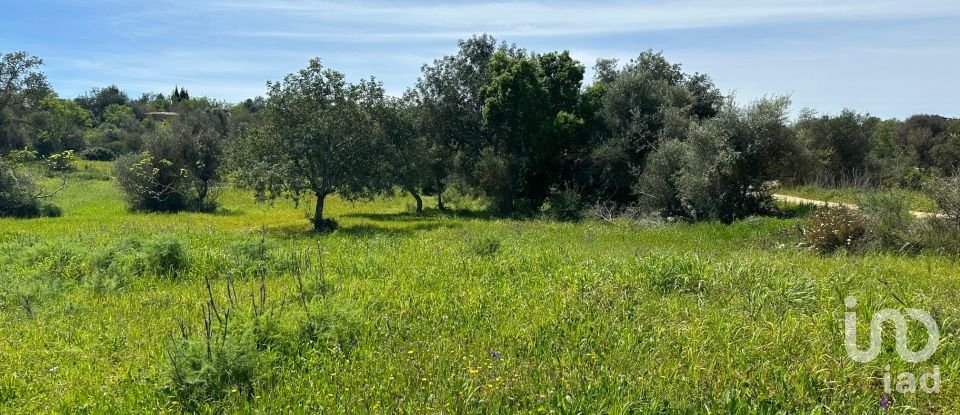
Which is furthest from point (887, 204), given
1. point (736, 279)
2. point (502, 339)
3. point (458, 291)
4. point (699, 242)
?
point (502, 339)

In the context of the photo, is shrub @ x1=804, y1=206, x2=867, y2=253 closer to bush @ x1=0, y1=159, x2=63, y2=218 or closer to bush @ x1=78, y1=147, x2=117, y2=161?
bush @ x1=0, y1=159, x2=63, y2=218

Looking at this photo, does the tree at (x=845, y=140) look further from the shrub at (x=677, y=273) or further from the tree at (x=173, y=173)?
the tree at (x=173, y=173)

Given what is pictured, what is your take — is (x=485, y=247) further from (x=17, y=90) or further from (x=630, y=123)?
(x=17, y=90)

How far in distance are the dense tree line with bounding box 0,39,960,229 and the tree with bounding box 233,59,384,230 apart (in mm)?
53

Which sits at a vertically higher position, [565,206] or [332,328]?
[565,206]

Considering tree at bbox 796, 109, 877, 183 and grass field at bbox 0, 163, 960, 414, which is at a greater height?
tree at bbox 796, 109, 877, 183

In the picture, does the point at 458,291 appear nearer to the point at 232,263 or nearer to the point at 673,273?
the point at 673,273

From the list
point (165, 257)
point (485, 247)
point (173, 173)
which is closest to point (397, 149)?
point (485, 247)

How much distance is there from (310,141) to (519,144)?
38.2 ft

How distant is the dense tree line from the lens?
20.8m

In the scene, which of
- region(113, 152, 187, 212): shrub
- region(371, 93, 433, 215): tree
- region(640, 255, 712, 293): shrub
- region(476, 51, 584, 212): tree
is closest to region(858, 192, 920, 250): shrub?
region(640, 255, 712, 293): shrub

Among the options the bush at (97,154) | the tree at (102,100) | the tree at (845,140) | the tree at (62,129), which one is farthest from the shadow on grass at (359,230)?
the tree at (102,100)

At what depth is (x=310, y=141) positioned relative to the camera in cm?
2142

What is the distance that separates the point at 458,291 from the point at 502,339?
7.69 ft
